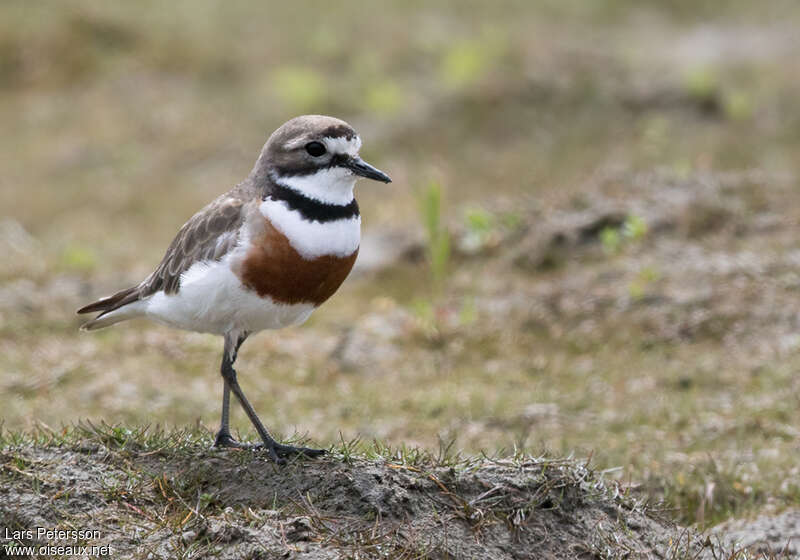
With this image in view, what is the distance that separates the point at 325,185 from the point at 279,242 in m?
0.34

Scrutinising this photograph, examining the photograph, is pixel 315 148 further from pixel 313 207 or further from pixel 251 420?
pixel 251 420

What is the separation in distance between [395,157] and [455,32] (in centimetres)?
469

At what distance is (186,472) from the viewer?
14.6ft

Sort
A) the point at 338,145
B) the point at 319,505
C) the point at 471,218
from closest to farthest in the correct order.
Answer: the point at 319,505 < the point at 338,145 < the point at 471,218


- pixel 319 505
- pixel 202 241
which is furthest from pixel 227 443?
pixel 202 241

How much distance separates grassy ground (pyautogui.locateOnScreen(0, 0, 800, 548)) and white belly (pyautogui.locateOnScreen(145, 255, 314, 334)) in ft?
2.95

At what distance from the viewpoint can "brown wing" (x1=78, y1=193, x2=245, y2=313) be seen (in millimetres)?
4809

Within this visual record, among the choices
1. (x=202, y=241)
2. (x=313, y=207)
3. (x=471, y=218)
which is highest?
(x=313, y=207)

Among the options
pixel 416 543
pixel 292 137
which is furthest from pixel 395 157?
pixel 416 543

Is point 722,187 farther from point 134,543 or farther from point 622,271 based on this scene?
point 134,543

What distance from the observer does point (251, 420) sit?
4.90m

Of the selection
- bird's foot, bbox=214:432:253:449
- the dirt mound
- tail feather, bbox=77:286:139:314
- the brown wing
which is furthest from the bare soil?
tail feather, bbox=77:286:139:314

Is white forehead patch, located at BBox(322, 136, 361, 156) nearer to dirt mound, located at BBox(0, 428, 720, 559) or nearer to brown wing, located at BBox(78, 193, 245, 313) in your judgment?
brown wing, located at BBox(78, 193, 245, 313)

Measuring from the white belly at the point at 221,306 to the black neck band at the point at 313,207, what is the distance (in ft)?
1.26
